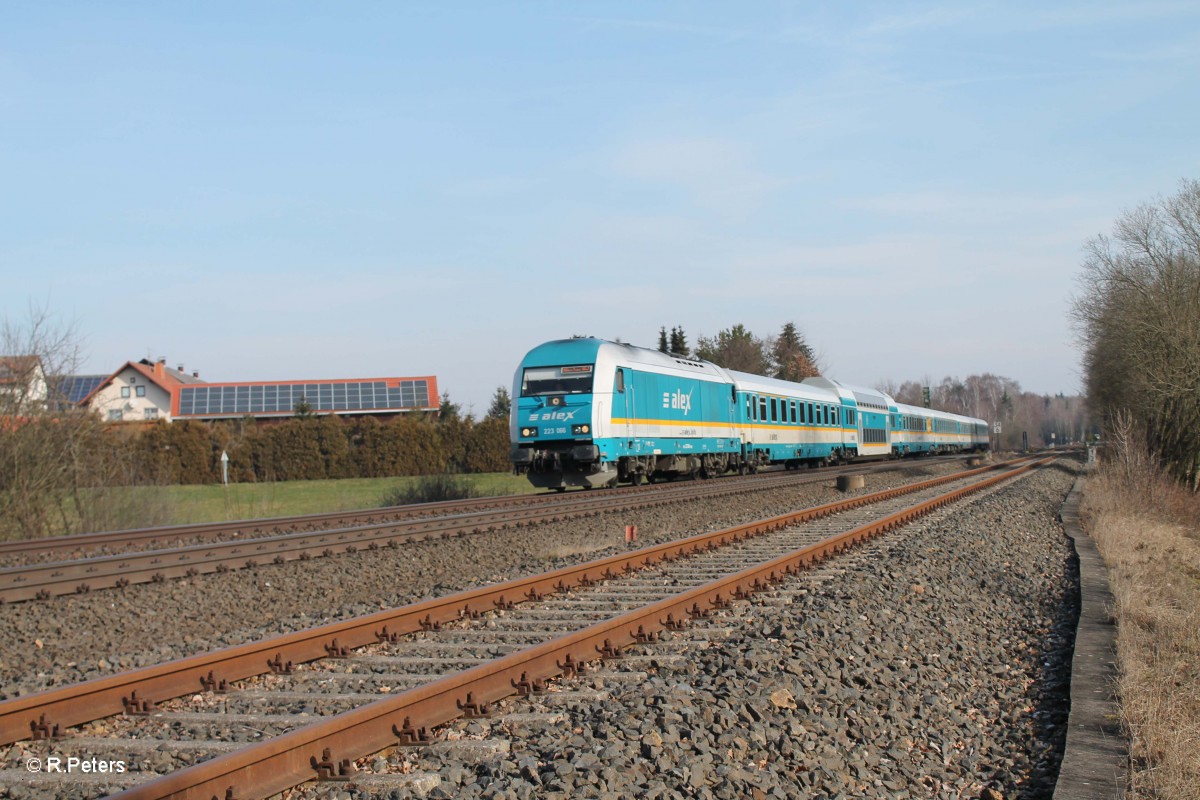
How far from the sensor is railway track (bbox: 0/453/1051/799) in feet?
14.4

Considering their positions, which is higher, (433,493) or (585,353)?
(585,353)

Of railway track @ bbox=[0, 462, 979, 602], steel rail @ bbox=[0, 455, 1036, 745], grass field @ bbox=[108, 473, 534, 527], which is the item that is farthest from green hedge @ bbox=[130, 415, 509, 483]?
steel rail @ bbox=[0, 455, 1036, 745]

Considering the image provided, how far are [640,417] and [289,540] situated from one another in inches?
437

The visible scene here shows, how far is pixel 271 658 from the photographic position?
253 inches

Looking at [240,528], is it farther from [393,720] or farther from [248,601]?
[393,720]

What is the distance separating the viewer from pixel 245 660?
626 centimetres

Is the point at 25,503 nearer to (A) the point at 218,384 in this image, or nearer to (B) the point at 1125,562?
(B) the point at 1125,562

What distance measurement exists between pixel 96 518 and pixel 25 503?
4.78 ft

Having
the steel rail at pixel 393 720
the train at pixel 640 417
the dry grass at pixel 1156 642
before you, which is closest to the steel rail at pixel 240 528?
the train at pixel 640 417

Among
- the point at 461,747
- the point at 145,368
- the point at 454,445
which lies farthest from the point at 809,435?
the point at 145,368

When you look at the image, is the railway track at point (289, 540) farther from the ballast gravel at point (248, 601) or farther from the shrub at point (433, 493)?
the shrub at point (433, 493)

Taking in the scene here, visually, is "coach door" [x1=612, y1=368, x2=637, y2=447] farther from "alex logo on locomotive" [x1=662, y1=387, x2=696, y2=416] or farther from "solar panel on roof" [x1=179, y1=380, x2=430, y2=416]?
"solar panel on roof" [x1=179, y1=380, x2=430, y2=416]

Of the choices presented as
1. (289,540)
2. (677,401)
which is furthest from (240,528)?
(677,401)

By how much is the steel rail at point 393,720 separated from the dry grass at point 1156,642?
3100 millimetres
